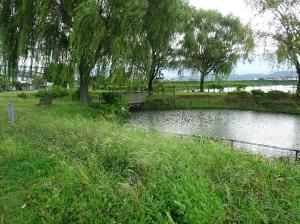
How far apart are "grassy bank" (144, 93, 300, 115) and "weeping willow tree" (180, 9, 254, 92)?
597cm

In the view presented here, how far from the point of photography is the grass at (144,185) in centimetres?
373

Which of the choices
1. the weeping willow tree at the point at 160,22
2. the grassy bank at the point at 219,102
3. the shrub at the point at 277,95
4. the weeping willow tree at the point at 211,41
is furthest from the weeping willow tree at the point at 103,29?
the weeping willow tree at the point at 211,41

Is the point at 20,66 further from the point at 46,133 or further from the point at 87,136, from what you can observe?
the point at 87,136

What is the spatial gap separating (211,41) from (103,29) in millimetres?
21066

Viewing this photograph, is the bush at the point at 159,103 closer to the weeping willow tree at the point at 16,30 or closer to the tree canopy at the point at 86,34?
the tree canopy at the point at 86,34

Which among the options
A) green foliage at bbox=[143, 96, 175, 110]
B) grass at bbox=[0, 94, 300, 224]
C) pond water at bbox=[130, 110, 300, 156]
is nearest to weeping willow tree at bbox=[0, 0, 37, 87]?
pond water at bbox=[130, 110, 300, 156]

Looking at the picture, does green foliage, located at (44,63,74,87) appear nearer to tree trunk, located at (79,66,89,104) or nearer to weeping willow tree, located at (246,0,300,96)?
tree trunk, located at (79,66,89,104)

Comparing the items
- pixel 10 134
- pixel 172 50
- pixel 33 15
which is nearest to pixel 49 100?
pixel 33 15

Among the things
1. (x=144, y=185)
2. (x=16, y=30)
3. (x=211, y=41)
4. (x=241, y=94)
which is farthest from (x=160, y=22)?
(x=211, y=41)

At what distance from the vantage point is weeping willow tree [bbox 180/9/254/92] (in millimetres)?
34281

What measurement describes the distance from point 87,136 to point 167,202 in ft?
11.4

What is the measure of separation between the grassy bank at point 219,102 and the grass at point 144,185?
75.0 feet

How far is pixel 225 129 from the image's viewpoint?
17.7 meters

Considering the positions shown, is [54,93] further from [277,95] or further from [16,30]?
[277,95]
